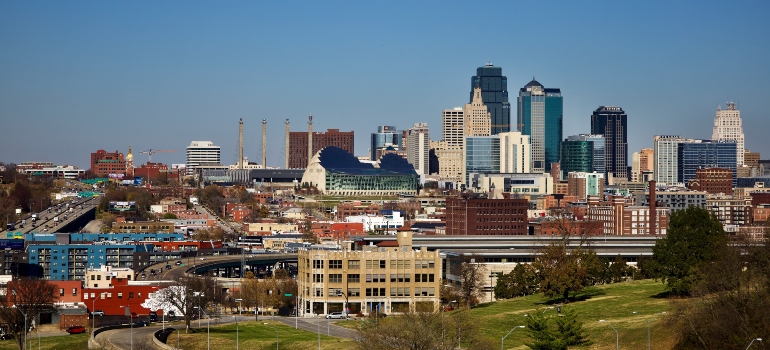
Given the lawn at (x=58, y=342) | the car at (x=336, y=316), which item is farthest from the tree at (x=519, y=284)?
the lawn at (x=58, y=342)

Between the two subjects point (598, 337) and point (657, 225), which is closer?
point (598, 337)

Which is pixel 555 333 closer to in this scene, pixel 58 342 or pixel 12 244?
pixel 58 342

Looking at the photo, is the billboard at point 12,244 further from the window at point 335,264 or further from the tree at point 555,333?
the tree at point 555,333

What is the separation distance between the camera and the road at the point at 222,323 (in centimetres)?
7193

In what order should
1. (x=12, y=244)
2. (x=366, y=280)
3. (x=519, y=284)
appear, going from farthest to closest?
1. (x=12, y=244)
2. (x=366, y=280)
3. (x=519, y=284)

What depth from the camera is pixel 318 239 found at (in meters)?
173

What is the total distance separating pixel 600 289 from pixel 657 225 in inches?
3873

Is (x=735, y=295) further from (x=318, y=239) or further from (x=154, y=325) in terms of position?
(x=318, y=239)

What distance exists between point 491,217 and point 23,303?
9324 centimetres

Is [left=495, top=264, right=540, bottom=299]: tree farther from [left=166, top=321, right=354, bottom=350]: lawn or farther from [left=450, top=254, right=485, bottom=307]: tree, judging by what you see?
[left=166, top=321, right=354, bottom=350]: lawn

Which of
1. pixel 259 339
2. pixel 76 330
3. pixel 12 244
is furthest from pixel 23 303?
pixel 12 244

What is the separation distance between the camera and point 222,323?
267 ft

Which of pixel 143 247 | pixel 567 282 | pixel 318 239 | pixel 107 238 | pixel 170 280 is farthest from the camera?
pixel 318 239

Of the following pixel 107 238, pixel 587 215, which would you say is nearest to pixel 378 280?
pixel 107 238
